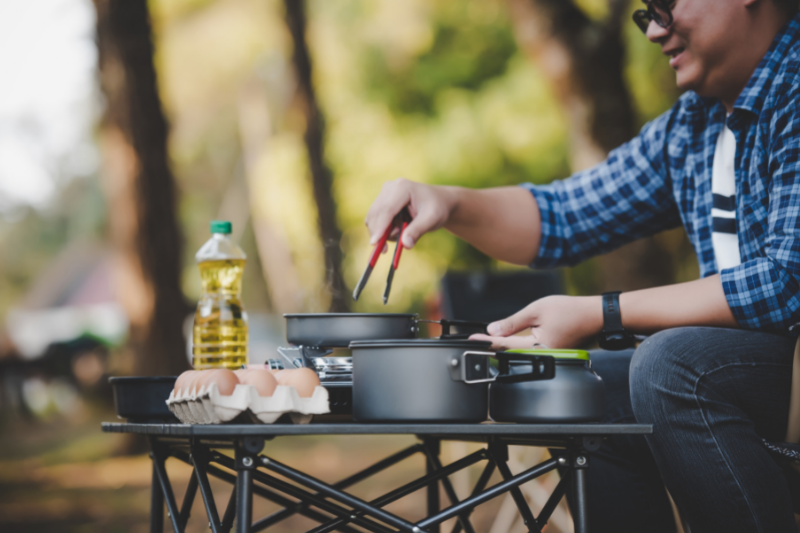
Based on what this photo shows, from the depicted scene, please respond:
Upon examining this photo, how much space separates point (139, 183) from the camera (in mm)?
6395

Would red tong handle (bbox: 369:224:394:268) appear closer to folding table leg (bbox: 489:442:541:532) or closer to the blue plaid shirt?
folding table leg (bbox: 489:442:541:532)

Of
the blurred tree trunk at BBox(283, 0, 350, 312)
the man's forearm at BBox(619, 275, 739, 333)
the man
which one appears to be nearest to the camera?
the man

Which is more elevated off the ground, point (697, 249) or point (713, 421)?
point (697, 249)

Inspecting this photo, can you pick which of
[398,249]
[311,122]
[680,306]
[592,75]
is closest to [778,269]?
[680,306]

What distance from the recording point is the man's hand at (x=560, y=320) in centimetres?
129

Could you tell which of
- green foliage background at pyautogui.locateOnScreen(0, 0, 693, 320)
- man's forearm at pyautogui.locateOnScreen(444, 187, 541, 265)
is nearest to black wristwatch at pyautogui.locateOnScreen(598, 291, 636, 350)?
man's forearm at pyautogui.locateOnScreen(444, 187, 541, 265)

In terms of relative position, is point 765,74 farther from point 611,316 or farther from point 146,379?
point 146,379

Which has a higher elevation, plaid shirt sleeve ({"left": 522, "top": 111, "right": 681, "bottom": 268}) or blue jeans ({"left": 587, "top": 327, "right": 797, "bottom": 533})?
plaid shirt sleeve ({"left": 522, "top": 111, "right": 681, "bottom": 268})

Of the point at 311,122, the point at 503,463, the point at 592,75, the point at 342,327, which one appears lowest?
the point at 503,463

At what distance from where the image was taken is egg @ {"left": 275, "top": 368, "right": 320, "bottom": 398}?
112 cm

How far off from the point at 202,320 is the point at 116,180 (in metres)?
5.16

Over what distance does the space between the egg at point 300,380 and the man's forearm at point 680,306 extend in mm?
621

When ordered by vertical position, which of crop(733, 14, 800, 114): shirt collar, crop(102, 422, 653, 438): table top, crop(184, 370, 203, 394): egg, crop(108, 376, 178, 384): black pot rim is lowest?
Result: crop(102, 422, 653, 438): table top

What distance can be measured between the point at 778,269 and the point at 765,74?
49cm
